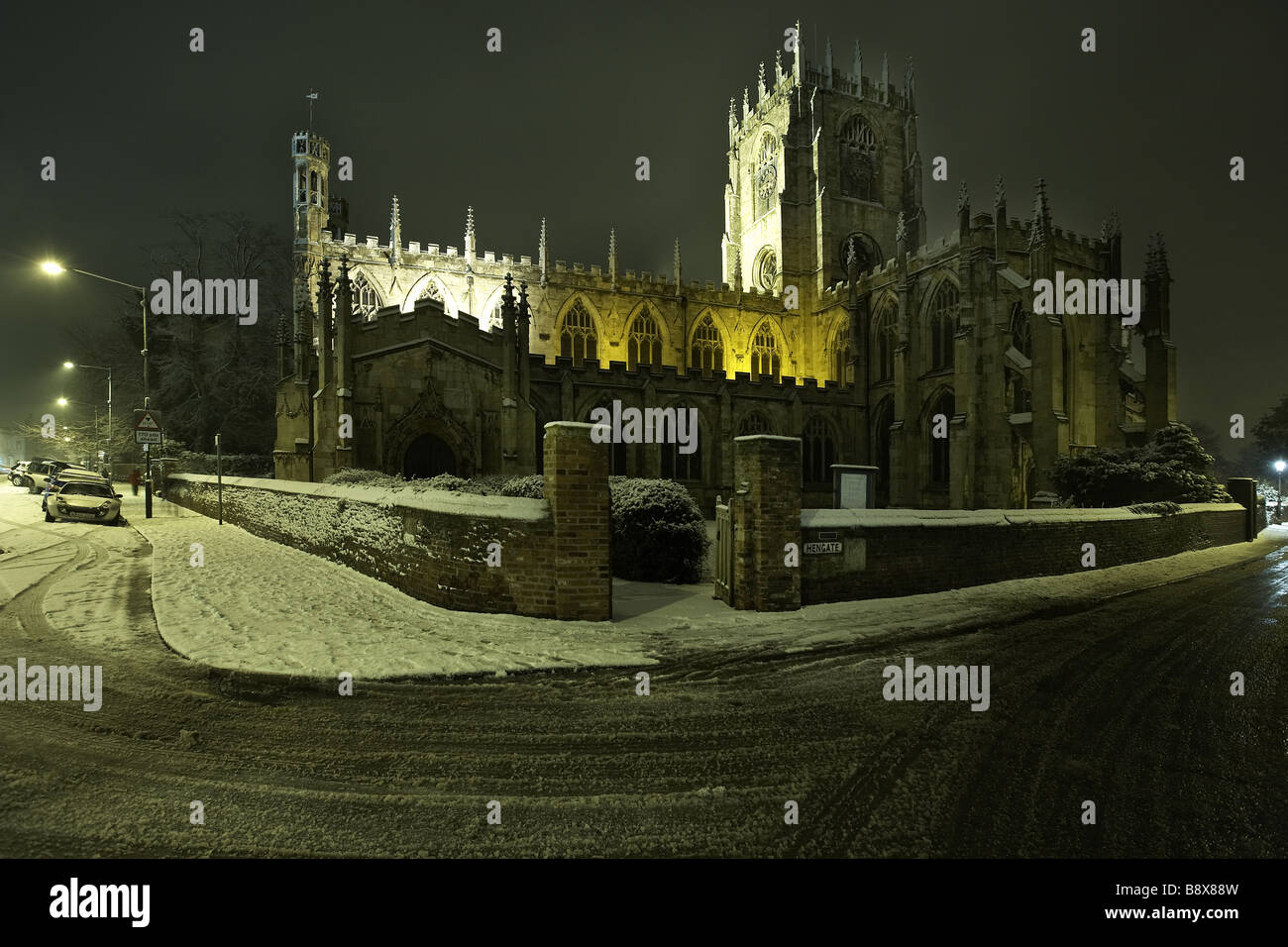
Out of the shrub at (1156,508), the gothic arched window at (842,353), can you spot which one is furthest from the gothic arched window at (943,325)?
the shrub at (1156,508)

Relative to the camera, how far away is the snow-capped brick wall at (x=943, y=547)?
8289mm

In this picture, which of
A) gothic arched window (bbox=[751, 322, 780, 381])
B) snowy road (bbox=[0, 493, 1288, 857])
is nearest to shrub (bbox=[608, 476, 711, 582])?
snowy road (bbox=[0, 493, 1288, 857])

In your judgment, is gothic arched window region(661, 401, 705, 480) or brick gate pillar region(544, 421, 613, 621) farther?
gothic arched window region(661, 401, 705, 480)

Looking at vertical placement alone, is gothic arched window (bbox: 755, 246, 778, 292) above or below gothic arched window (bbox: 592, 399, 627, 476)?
above

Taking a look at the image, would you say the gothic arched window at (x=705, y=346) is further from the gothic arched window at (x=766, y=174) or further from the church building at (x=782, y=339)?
the gothic arched window at (x=766, y=174)

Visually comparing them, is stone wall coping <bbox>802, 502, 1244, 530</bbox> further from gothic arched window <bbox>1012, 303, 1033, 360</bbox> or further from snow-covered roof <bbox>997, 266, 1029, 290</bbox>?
gothic arched window <bbox>1012, 303, 1033, 360</bbox>

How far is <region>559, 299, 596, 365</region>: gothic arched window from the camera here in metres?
36.7

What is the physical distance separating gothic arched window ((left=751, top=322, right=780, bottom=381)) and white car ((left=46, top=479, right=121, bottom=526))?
32.6 meters

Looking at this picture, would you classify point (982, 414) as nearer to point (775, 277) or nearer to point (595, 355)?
point (775, 277)

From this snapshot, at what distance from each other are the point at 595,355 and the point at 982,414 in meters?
21.8

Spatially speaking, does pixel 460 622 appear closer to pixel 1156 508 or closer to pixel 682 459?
pixel 1156 508

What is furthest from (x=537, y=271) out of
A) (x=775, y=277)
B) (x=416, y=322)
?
(x=416, y=322)

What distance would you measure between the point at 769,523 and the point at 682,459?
1887cm

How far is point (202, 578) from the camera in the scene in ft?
29.9
